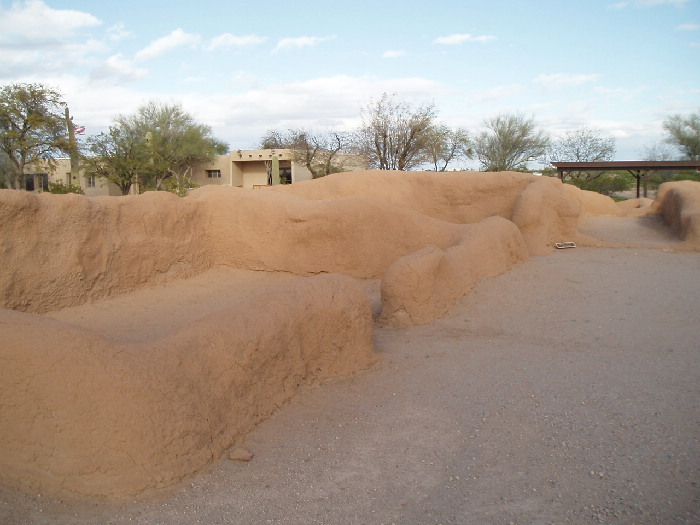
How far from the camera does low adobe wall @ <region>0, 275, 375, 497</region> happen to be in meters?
3.29

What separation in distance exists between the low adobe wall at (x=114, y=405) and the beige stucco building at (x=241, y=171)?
2816cm

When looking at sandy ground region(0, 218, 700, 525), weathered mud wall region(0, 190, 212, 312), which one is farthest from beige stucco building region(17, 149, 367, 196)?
sandy ground region(0, 218, 700, 525)

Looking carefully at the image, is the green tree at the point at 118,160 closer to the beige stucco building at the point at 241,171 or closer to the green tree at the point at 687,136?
the beige stucco building at the point at 241,171

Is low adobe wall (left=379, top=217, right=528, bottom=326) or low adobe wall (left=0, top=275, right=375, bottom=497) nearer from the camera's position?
low adobe wall (left=0, top=275, right=375, bottom=497)

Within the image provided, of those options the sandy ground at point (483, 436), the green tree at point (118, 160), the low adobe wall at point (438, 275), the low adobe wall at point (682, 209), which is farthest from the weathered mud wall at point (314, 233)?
the green tree at point (118, 160)

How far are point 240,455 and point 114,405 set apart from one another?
921 millimetres

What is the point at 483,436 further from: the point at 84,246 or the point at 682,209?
the point at 682,209

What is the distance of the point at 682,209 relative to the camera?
496 inches

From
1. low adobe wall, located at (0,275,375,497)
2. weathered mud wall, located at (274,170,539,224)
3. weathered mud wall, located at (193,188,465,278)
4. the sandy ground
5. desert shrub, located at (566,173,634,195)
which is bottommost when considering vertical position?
the sandy ground

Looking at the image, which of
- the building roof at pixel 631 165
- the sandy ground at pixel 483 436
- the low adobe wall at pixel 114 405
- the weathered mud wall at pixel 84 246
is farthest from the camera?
the building roof at pixel 631 165

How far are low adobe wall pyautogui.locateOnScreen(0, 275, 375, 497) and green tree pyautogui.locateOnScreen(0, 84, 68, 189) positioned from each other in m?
24.3

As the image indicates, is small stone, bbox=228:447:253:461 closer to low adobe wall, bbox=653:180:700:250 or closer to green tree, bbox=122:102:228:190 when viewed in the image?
low adobe wall, bbox=653:180:700:250

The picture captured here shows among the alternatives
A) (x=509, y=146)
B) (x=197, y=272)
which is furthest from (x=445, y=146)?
(x=197, y=272)

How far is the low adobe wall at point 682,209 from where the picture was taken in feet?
37.3
